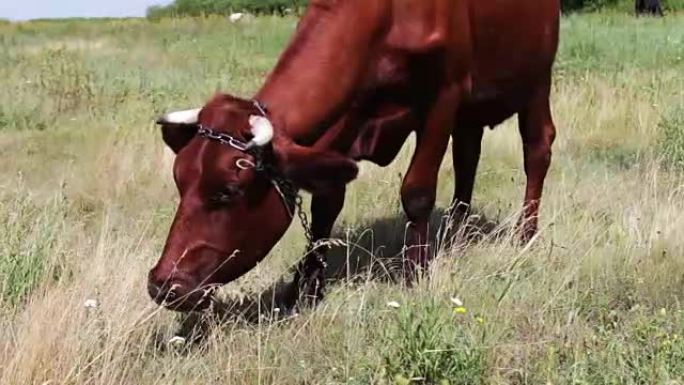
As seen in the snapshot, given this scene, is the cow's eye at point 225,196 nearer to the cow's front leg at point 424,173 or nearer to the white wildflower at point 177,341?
the white wildflower at point 177,341

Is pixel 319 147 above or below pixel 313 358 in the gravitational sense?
above

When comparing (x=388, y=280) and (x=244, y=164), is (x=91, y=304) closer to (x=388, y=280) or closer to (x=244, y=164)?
(x=244, y=164)

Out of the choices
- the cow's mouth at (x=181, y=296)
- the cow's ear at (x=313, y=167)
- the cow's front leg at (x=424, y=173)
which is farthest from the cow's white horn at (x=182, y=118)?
the cow's front leg at (x=424, y=173)

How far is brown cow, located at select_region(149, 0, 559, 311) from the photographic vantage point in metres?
4.18

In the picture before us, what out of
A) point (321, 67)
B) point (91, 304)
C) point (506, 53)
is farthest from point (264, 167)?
point (506, 53)

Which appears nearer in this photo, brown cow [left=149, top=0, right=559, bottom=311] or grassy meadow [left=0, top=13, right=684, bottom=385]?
grassy meadow [left=0, top=13, right=684, bottom=385]

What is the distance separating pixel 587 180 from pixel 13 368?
185 inches

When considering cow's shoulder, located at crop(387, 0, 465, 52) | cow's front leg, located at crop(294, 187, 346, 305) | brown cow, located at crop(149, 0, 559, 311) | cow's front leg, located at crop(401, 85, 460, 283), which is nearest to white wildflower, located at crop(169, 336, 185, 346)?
brown cow, located at crop(149, 0, 559, 311)

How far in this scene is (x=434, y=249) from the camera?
19.1 feet

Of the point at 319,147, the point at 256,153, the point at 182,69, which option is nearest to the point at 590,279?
the point at 319,147

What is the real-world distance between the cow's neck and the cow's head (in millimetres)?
204

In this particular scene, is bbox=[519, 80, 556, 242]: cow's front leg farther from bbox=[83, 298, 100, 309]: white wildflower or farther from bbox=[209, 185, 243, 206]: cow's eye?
bbox=[83, 298, 100, 309]: white wildflower

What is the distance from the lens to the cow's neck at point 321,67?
447 cm

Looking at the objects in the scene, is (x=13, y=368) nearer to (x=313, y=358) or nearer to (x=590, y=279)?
(x=313, y=358)
